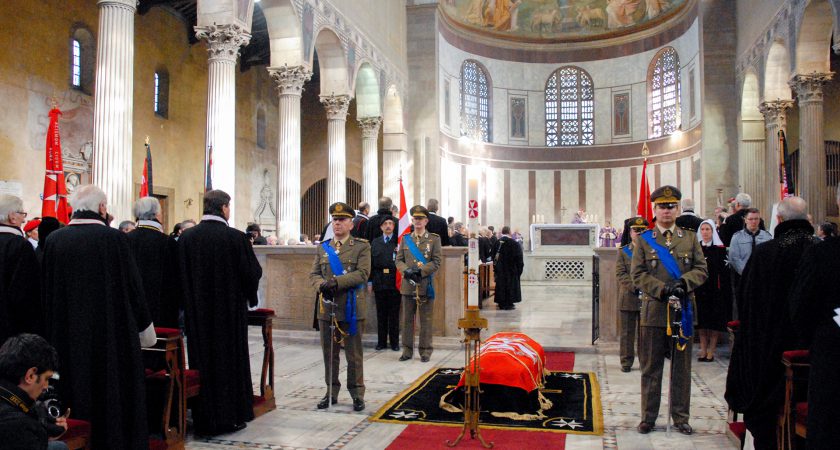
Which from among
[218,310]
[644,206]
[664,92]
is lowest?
[218,310]

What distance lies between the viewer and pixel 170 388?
15.0 ft

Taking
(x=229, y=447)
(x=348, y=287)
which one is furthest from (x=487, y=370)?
(x=229, y=447)

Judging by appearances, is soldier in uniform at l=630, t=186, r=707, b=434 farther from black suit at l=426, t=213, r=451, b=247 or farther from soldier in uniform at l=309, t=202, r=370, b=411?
black suit at l=426, t=213, r=451, b=247

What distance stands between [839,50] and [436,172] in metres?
13.0

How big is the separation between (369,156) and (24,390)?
728 inches

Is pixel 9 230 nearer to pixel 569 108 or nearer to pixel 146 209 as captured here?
pixel 146 209

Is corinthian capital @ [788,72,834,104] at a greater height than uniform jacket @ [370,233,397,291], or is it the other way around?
corinthian capital @ [788,72,834,104]

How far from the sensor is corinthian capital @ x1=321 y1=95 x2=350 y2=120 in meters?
17.6

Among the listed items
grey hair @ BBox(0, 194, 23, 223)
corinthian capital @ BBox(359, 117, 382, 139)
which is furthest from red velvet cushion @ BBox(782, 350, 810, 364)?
corinthian capital @ BBox(359, 117, 382, 139)

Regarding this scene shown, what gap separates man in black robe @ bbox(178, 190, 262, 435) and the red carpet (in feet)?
4.37

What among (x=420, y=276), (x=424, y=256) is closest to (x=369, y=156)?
(x=424, y=256)

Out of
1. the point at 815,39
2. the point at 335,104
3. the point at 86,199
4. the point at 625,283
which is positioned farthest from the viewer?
the point at 335,104

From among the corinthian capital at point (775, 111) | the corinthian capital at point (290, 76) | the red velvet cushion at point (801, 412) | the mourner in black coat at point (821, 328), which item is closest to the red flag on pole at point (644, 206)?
the red velvet cushion at point (801, 412)

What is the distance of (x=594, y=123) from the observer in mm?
28969
